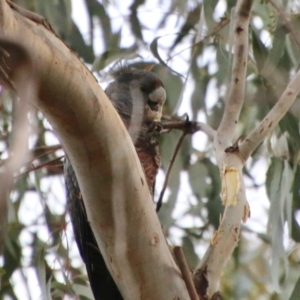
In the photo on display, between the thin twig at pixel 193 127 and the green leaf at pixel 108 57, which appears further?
the green leaf at pixel 108 57

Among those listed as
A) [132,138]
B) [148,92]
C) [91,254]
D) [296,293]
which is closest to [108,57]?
[148,92]

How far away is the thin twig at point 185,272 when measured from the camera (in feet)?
3.92

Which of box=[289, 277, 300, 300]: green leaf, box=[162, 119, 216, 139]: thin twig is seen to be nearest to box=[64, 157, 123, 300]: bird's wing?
box=[162, 119, 216, 139]: thin twig

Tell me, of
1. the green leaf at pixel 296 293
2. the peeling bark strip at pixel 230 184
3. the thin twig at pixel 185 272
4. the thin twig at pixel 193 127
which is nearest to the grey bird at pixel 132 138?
the thin twig at pixel 193 127

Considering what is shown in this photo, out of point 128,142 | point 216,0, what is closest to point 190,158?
point 216,0

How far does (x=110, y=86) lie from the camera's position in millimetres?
2070

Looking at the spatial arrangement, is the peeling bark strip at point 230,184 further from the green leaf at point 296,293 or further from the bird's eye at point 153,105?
the green leaf at point 296,293

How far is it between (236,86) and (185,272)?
474 mm

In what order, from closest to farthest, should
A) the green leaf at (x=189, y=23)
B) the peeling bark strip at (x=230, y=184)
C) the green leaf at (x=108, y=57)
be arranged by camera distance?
the peeling bark strip at (x=230, y=184), the green leaf at (x=108, y=57), the green leaf at (x=189, y=23)

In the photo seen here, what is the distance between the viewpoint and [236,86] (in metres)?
1.49

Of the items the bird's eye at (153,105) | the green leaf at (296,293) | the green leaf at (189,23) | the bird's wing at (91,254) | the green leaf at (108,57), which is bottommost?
the green leaf at (296,293)

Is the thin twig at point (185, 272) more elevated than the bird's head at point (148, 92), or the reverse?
the bird's head at point (148, 92)

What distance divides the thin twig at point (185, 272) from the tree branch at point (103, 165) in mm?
21

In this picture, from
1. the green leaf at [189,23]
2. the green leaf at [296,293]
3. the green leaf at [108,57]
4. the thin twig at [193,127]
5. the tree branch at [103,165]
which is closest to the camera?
the tree branch at [103,165]
